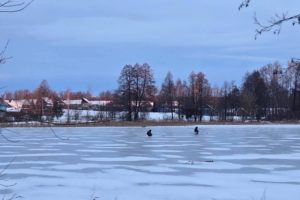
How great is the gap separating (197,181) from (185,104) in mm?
65687

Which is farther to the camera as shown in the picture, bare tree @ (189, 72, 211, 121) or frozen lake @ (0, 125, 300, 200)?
bare tree @ (189, 72, 211, 121)

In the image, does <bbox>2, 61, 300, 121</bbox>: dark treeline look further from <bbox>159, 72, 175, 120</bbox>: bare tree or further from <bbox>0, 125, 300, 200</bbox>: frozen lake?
<bbox>0, 125, 300, 200</bbox>: frozen lake

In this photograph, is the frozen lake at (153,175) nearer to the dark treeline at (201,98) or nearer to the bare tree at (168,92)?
the dark treeline at (201,98)

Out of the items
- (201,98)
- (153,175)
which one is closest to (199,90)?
(201,98)

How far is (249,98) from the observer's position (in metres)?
72.1

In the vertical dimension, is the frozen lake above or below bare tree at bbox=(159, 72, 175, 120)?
below

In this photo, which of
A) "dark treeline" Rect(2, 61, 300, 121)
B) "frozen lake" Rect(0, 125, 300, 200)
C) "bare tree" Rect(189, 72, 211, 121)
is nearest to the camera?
"frozen lake" Rect(0, 125, 300, 200)

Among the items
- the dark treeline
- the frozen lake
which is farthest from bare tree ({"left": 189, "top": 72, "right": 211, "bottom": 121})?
the frozen lake

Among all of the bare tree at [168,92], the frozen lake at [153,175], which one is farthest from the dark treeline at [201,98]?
the frozen lake at [153,175]

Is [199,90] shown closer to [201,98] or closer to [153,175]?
[201,98]

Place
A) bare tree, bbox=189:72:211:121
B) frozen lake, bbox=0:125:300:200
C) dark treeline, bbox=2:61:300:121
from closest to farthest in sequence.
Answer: frozen lake, bbox=0:125:300:200 → dark treeline, bbox=2:61:300:121 → bare tree, bbox=189:72:211:121

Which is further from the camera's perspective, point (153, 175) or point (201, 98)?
point (201, 98)

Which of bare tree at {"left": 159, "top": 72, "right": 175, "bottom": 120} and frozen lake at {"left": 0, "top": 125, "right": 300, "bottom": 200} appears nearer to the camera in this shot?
frozen lake at {"left": 0, "top": 125, "right": 300, "bottom": 200}

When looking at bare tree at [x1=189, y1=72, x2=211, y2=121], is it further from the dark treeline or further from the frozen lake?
the frozen lake
